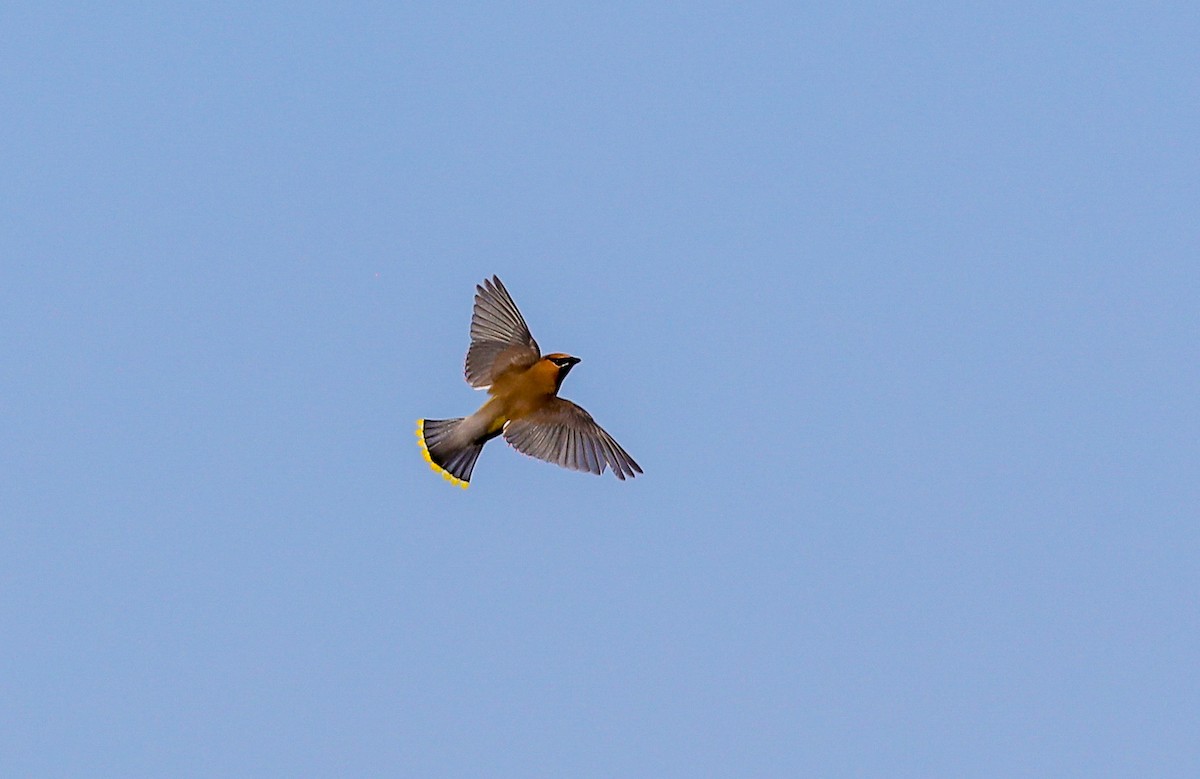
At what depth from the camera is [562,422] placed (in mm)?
16594

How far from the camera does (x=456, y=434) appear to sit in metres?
16.8

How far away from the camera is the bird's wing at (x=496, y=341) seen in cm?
1670

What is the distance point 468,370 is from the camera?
16844 mm

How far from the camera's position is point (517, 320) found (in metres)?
16.7

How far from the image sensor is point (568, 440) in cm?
1658

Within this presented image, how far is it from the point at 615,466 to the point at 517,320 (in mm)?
1384

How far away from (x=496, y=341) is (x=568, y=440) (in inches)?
38.7

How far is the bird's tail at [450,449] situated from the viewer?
16812 mm

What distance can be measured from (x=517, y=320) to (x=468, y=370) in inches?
22.1

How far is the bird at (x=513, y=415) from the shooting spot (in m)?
16.5

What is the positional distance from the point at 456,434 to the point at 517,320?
102 centimetres

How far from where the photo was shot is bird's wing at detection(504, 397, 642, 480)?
16.5m

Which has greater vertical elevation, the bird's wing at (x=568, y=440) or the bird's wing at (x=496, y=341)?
the bird's wing at (x=496, y=341)

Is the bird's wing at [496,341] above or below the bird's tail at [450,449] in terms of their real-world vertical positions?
above
